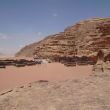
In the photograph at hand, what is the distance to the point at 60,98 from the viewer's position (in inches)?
182

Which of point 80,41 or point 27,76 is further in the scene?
point 80,41

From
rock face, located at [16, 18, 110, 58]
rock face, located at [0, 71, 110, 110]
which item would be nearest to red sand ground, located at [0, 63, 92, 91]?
rock face, located at [0, 71, 110, 110]

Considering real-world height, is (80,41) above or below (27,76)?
above

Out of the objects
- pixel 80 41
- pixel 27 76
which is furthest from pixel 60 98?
pixel 80 41

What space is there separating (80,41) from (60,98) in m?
28.3

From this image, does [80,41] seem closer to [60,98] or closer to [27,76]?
[27,76]

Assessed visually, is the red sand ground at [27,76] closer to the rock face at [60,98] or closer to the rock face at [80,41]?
the rock face at [60,98]

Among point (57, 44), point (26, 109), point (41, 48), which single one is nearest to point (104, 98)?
point (26, 109)

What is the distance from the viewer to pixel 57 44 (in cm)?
3428

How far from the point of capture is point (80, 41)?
3253 centimetres

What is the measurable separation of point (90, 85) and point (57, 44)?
28.7 metres

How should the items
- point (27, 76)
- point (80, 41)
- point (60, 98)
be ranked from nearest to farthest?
point (60, 98)
point (27, 76)
point (80, 41)

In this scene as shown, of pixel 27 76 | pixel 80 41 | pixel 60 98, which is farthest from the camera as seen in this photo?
pixel 80 41

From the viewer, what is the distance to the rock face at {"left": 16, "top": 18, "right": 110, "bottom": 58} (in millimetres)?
29016
